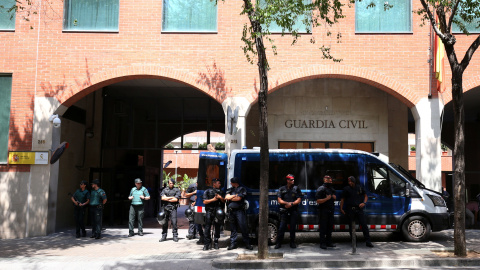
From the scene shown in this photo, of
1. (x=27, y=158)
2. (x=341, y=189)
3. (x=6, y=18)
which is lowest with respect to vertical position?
(x=341, y=189)

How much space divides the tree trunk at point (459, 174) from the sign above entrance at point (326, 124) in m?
6.63

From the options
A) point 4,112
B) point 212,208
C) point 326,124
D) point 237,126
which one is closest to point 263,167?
point 212,208

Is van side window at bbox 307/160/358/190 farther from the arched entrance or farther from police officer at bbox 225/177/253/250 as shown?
the arched entrance

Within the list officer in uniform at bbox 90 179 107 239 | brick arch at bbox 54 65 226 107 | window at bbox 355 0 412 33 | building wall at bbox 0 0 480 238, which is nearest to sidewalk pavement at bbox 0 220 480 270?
officer in uniform at bbox 90 179 107 239

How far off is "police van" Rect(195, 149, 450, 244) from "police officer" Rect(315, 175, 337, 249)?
0.65 m

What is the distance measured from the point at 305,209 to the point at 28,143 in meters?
8.74

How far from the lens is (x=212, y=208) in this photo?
35.8 feet

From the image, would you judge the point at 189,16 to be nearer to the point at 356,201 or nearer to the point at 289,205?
the point at 289,205

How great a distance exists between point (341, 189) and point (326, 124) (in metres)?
5.20

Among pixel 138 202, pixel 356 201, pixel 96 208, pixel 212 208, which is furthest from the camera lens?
pixel 138 202

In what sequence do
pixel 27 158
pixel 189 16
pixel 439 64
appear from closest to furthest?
pixel 439 64, pixel 27 158, pixel 189 16

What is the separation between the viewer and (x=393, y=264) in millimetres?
8844

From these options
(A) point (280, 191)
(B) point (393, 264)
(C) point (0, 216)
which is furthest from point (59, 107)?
(B) point (393, 264)

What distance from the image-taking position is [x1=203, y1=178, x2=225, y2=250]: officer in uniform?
1081 centimetres
